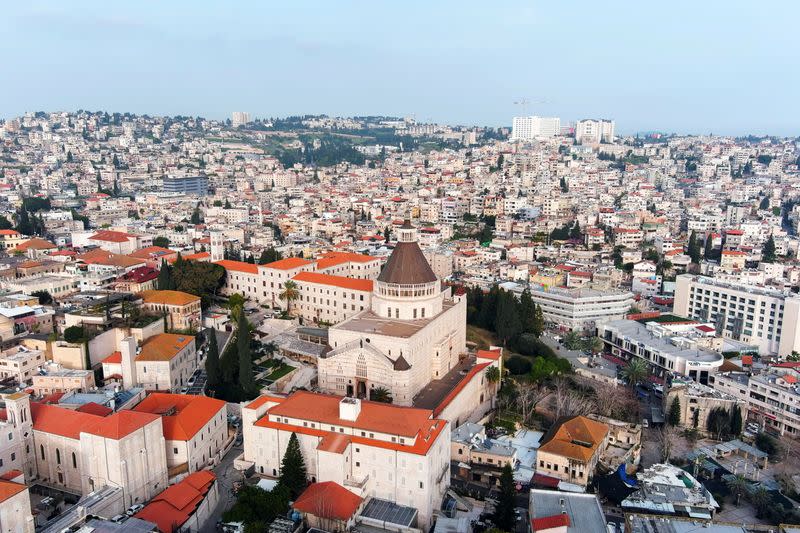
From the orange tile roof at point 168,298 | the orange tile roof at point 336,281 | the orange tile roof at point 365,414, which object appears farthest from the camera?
the orange tile roof at point 336,281

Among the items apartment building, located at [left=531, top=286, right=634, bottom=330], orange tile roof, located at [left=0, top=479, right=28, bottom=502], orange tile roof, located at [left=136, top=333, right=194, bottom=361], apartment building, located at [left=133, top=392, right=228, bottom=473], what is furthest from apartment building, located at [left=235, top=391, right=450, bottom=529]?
apartment building, located at [left=531, top=286, right=634, bottom=330]

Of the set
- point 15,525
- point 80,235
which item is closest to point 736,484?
point 15,525

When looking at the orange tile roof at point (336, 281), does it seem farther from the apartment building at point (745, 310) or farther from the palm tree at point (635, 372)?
the apartment building at point (745, 310)

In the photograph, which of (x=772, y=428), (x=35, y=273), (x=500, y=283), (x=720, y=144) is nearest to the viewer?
(x=772, y=428)

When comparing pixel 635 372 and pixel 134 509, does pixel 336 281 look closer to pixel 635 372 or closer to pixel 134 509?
pixel 635 372

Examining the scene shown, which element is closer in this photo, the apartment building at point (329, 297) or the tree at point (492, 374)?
the tree at point (492, 374)

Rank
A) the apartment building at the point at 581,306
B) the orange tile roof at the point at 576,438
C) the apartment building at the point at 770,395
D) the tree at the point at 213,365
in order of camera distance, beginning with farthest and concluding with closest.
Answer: the apartment building at the point at 581,306 < the apartment building at the point at 770,395 < the tree at the point at 213,365 < the orange tile roof at the point at 576,438

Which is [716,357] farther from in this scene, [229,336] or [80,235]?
[80,235]

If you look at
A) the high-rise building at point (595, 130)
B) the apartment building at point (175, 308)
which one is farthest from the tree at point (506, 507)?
the high-rise building at point (595, 130)
